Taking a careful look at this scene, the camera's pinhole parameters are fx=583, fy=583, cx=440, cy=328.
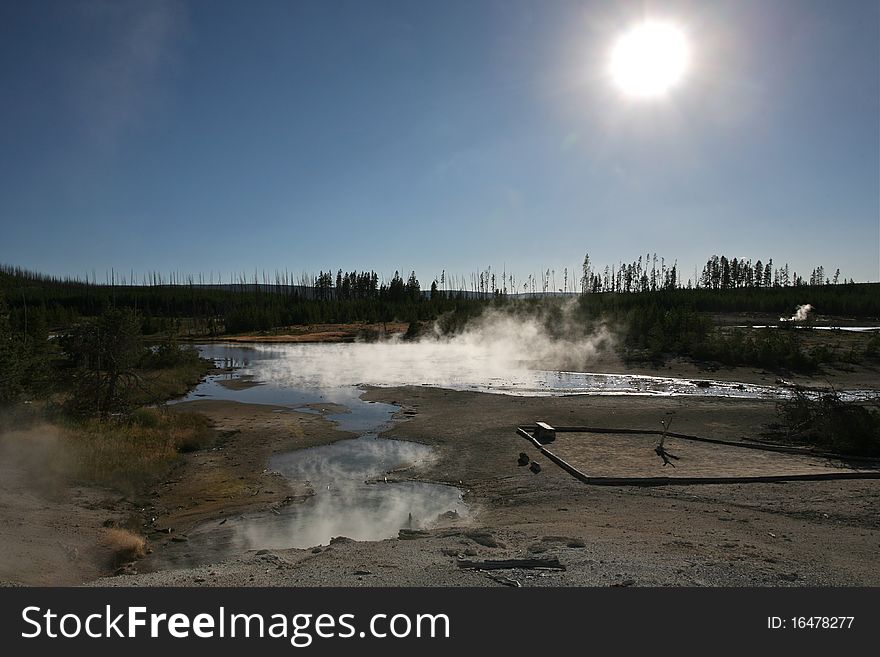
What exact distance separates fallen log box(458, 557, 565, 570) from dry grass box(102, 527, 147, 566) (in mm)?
6318

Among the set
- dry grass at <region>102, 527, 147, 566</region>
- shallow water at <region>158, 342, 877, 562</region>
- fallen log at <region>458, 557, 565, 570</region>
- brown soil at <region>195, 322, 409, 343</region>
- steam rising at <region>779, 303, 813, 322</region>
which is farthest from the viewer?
brown soil at <region>195, 322, 409, 343</region>

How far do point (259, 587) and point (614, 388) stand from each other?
2944 cm

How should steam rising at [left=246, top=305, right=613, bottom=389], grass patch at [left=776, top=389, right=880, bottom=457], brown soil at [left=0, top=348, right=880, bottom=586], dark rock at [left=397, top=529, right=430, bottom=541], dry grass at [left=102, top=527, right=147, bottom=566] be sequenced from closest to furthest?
brown soil at [left=0, top=348, right=880, bottom=586] < dry grass at [left=102, top=527, right=147, bottom=566] < dark rock at [left=397, top=529, right=430, bottom=541] < grass patch at [left=776, top=389, right=880, bottom=457] < steam rising at [left=246, top=305, right=613, bottom=389]

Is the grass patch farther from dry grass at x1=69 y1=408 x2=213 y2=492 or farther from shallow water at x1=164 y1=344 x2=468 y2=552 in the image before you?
dry grass at x1=69 y1=408 x2=213 y2=492

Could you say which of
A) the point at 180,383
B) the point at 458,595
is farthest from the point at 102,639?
the point at 180,383

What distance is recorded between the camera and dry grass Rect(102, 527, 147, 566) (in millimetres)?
10750

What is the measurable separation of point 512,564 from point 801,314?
8321cm

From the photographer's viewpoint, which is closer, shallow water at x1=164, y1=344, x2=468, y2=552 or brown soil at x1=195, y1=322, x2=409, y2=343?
shallow water at x1=164, y1=344, x2=468, y2=552

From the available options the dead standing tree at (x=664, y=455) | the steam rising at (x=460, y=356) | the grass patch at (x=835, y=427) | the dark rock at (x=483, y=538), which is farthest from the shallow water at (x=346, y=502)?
the steam rising at (x=460, y=356)

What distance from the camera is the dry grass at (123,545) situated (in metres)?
10.8

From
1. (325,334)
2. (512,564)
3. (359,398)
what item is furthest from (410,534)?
(325,334)

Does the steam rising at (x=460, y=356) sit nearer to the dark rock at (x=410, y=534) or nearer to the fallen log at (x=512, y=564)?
the dark rock at (x=410, y=534)

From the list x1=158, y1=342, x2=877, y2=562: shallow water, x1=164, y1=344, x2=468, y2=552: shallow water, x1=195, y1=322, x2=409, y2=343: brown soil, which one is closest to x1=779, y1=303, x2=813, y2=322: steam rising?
x1=158, y1=342, x2=877, y2=562: shallow water

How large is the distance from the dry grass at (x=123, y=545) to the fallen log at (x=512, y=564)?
6.32m
